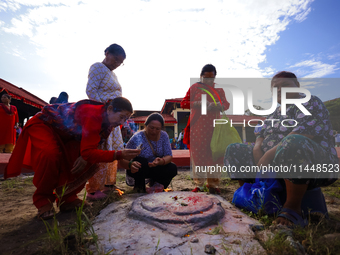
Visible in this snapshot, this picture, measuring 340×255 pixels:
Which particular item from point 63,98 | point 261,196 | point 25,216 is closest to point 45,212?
point 25,216

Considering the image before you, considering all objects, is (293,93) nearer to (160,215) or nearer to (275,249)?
(275,249)

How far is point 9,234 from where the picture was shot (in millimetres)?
1550

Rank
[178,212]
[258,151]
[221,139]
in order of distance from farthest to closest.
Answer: [221,139]
[258,151]
[178,212]

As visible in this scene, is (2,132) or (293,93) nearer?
(293,93)

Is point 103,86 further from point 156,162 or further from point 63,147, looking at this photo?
point 156,162

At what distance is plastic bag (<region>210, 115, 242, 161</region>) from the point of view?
2.66m

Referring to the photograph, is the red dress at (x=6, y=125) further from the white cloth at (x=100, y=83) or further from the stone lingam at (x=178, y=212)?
the stone lingam at (x=178, y=212)

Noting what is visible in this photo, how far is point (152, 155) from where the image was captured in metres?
2.76

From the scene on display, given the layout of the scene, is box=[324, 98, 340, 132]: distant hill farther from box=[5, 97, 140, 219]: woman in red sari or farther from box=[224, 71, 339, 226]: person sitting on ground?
box=[5, 97, 140, 219]: woman in red sari

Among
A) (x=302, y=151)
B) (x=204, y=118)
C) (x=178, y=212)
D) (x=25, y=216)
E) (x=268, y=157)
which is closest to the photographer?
(x=302, y=151)

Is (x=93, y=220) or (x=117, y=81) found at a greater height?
(x=117, y=81)

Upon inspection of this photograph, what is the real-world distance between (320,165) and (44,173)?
2185 mm

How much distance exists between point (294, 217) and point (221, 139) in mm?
1281

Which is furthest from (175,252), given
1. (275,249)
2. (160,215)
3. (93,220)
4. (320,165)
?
(320,165)
